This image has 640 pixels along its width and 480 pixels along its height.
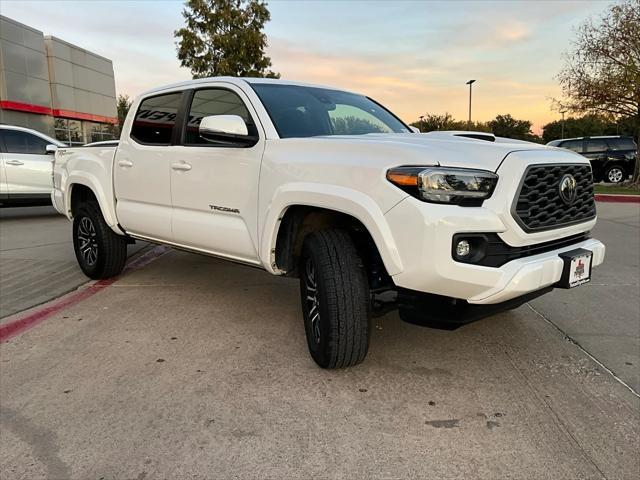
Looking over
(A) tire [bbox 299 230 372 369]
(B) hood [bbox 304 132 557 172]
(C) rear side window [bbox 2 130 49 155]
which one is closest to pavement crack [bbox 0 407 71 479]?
(A) tire [bbox 299 230 372 369]

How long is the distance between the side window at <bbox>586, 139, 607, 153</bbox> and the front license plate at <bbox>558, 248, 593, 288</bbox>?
18.5 meters

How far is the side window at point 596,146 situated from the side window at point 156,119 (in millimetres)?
18539

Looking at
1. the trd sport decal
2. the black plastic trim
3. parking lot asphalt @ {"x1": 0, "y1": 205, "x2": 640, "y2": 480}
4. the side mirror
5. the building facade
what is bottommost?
parking lot asphalt @ {"x1": 0, "y1": 205, "x2": 640, "y2": 480}

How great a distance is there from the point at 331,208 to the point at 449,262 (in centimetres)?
76

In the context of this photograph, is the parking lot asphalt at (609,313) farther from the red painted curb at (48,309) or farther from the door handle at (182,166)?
the red painted curb at (48,309)

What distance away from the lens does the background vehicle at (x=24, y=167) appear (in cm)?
1002

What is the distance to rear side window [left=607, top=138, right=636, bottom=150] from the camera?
63.1 feet

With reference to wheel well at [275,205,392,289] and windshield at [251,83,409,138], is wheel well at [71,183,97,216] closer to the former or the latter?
windshield at [251,83,409,138]

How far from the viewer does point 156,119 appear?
460cm

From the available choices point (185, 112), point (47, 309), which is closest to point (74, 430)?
point (47, 309)

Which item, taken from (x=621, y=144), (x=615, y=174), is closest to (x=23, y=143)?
(x=615, y=174)

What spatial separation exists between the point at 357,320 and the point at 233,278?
9.27ft

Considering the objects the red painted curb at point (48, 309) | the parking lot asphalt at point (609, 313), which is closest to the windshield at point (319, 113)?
the parking lot asphalt at point (609, 313)

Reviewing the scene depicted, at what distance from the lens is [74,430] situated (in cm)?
262
